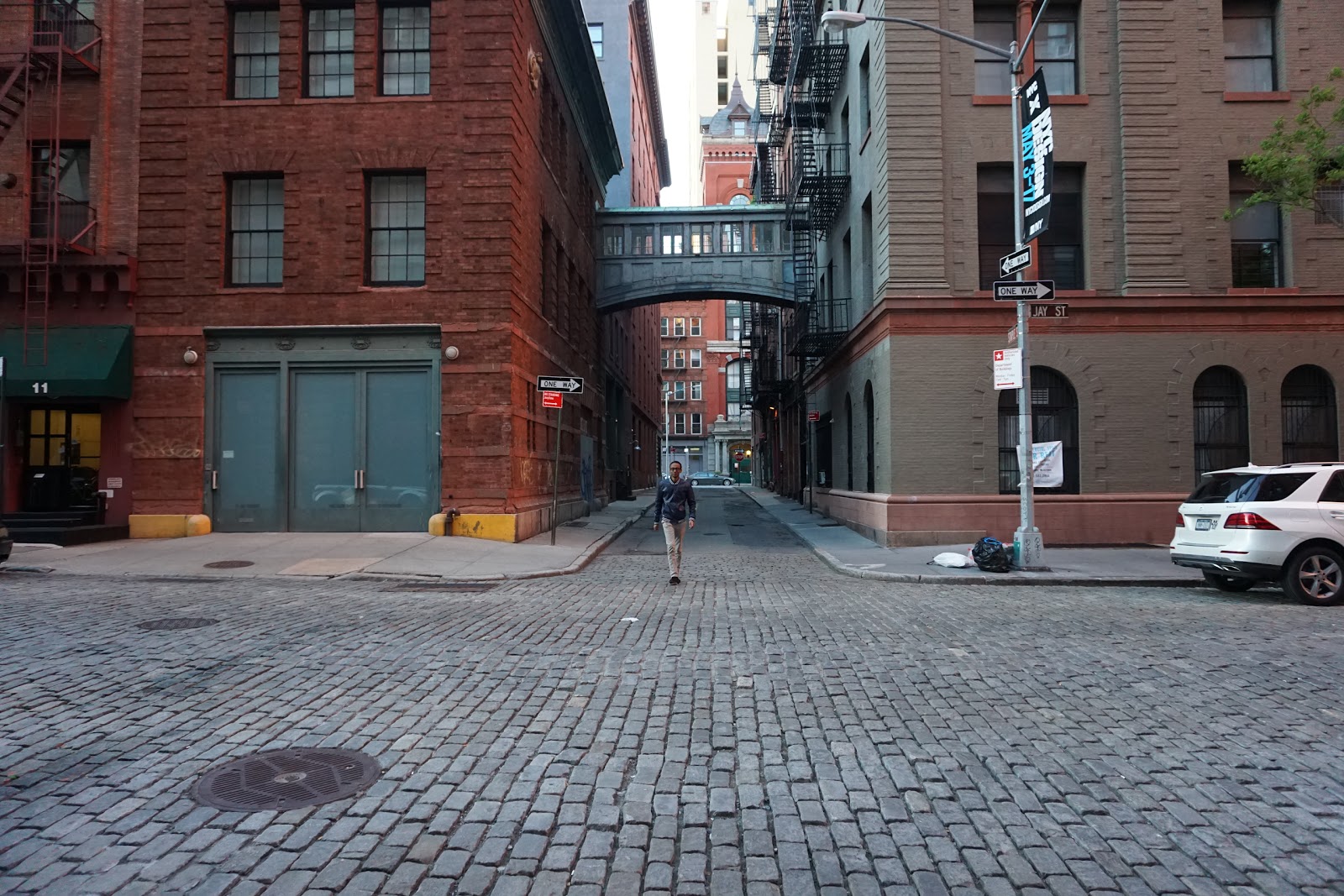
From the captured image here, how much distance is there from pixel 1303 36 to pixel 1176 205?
4.45 m

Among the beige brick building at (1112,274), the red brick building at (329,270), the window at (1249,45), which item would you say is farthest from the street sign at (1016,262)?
the red brick building at (329,270)

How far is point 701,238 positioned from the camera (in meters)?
33.1

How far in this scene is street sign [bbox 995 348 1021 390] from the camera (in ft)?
47.1

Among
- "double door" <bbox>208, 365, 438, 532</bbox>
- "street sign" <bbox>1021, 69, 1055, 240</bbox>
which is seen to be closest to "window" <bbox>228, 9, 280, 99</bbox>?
"double door" <bbox>208, 365, 438, 532</bbox>

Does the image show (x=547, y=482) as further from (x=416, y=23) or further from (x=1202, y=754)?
(x=1202, y=754)

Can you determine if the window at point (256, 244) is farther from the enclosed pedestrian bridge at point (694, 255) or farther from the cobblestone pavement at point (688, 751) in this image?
the enclosed pedestrian bridge at point (694, 255)

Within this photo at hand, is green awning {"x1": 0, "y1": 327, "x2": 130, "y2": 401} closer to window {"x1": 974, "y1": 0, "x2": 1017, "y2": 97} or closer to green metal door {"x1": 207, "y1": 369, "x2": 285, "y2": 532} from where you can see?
green metal door {"x1": 207, "y1": 369, "x2": 285, "y2": 532}

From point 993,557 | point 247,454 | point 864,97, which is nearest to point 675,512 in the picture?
point 993,557

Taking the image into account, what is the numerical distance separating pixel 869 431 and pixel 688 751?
57.5 feet

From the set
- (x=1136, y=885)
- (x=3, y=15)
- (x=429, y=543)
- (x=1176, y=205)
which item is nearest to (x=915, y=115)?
(x=1176, y=205)

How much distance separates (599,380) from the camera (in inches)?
1330

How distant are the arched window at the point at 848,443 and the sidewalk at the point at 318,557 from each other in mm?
8348

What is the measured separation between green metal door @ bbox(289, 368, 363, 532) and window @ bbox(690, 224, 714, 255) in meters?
17.0

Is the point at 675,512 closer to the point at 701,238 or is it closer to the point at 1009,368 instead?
the point at 1009,368
